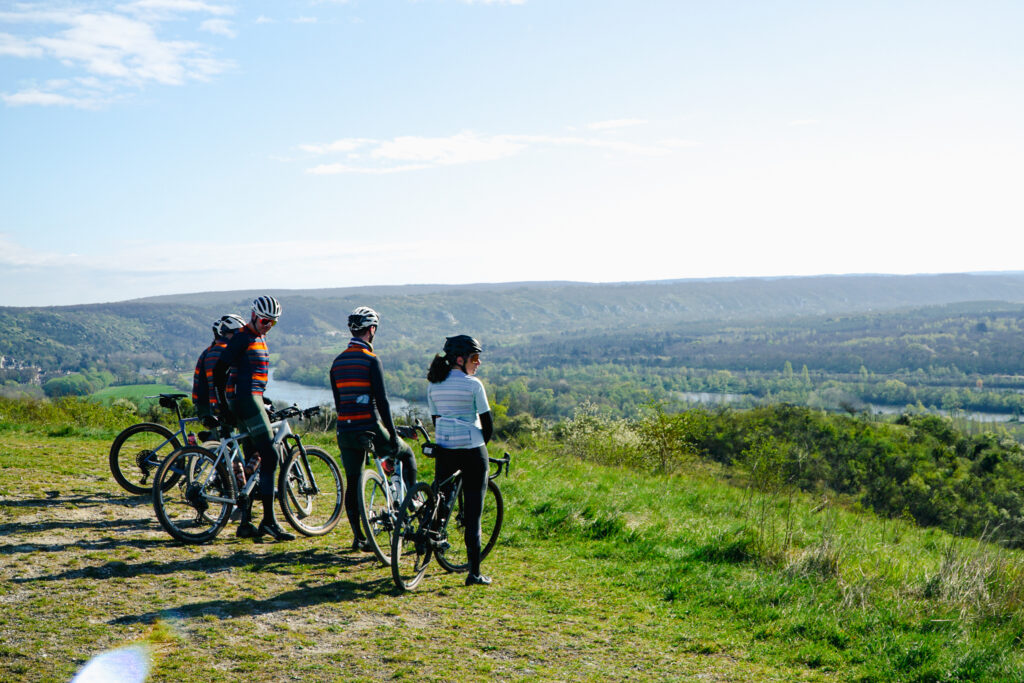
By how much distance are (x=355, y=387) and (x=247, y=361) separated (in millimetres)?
1234

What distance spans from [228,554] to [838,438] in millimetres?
50496

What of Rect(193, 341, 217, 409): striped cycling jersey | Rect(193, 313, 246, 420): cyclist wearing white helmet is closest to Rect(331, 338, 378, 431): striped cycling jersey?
Rect(193, 313, 246, 420): cyclist wearing white helmet

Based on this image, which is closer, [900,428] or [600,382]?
[900,428]

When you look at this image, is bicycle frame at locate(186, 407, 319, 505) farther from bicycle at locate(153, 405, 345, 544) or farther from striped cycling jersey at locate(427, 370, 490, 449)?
striped cycling jersey at locate(427, 370, 490, 449)

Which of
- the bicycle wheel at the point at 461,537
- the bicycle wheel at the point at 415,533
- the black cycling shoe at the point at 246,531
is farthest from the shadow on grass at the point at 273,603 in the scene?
the black cycling shoe at the point at 246,531

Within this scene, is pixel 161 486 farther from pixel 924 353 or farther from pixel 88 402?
pixel 924 353

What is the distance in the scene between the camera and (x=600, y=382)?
13562 centimetres

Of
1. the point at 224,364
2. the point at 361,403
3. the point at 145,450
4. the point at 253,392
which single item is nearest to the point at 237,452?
the point at 253,392

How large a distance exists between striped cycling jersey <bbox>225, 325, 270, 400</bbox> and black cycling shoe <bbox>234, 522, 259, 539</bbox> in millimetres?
1339

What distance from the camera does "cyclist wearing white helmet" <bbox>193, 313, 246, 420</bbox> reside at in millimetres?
8086

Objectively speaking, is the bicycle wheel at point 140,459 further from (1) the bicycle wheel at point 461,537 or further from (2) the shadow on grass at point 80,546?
(1) the bicycle wheel at point 461,537

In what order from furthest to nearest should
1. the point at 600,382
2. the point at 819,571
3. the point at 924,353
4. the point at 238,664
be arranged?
the point at 924,353, the point at 600,382, the point at 819,571, the point at 238,664

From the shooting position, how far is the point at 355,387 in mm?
6840

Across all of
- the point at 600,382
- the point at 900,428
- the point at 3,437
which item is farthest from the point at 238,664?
the point at 600,382
